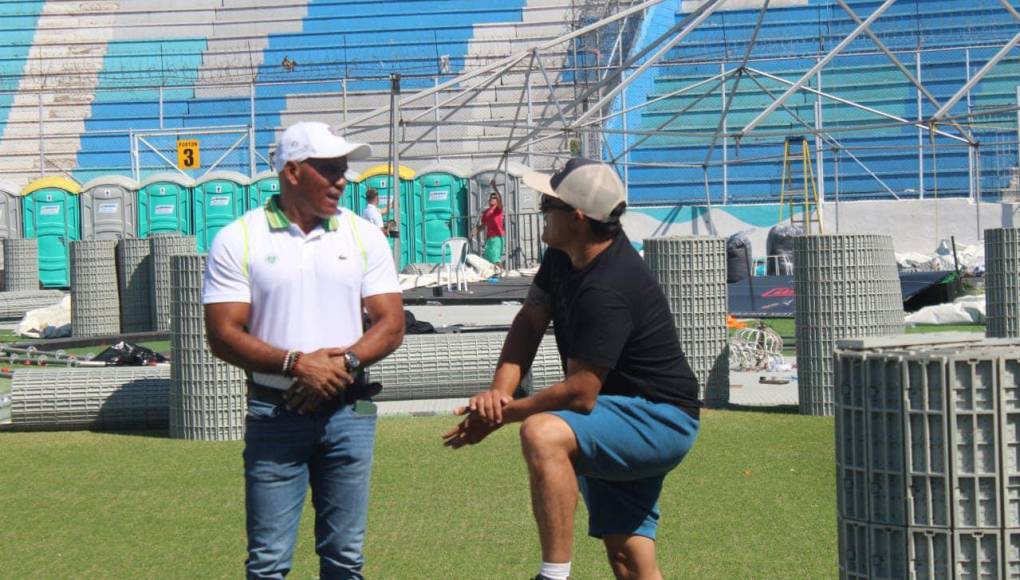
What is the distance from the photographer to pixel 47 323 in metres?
20.3

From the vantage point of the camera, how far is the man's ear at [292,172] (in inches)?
188

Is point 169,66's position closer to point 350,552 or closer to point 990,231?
point 990,231

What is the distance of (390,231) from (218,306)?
1604cm

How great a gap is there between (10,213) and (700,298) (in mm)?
24310

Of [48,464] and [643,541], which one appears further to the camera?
[48,464]

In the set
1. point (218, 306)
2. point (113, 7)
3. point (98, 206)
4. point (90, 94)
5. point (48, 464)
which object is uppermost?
point (113, 7)

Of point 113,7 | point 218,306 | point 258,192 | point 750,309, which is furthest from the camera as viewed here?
point 113,7

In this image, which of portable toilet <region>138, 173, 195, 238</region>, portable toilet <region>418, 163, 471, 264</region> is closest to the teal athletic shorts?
portable toilet <region>418, 163, 471, 264</region>

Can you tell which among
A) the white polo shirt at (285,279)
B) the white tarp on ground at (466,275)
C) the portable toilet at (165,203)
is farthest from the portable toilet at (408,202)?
the white polo shirt at (285,279)

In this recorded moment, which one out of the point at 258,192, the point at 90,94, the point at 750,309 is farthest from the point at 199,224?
the point at 750,309

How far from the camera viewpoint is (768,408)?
11.4 metres

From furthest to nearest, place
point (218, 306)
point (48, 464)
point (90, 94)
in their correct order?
1. point (90, 94)
2. point (48, 464)
3. point (218, 306)

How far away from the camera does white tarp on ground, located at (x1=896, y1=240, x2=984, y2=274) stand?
918 inches

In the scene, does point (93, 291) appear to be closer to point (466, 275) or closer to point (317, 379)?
point (466, 275)
